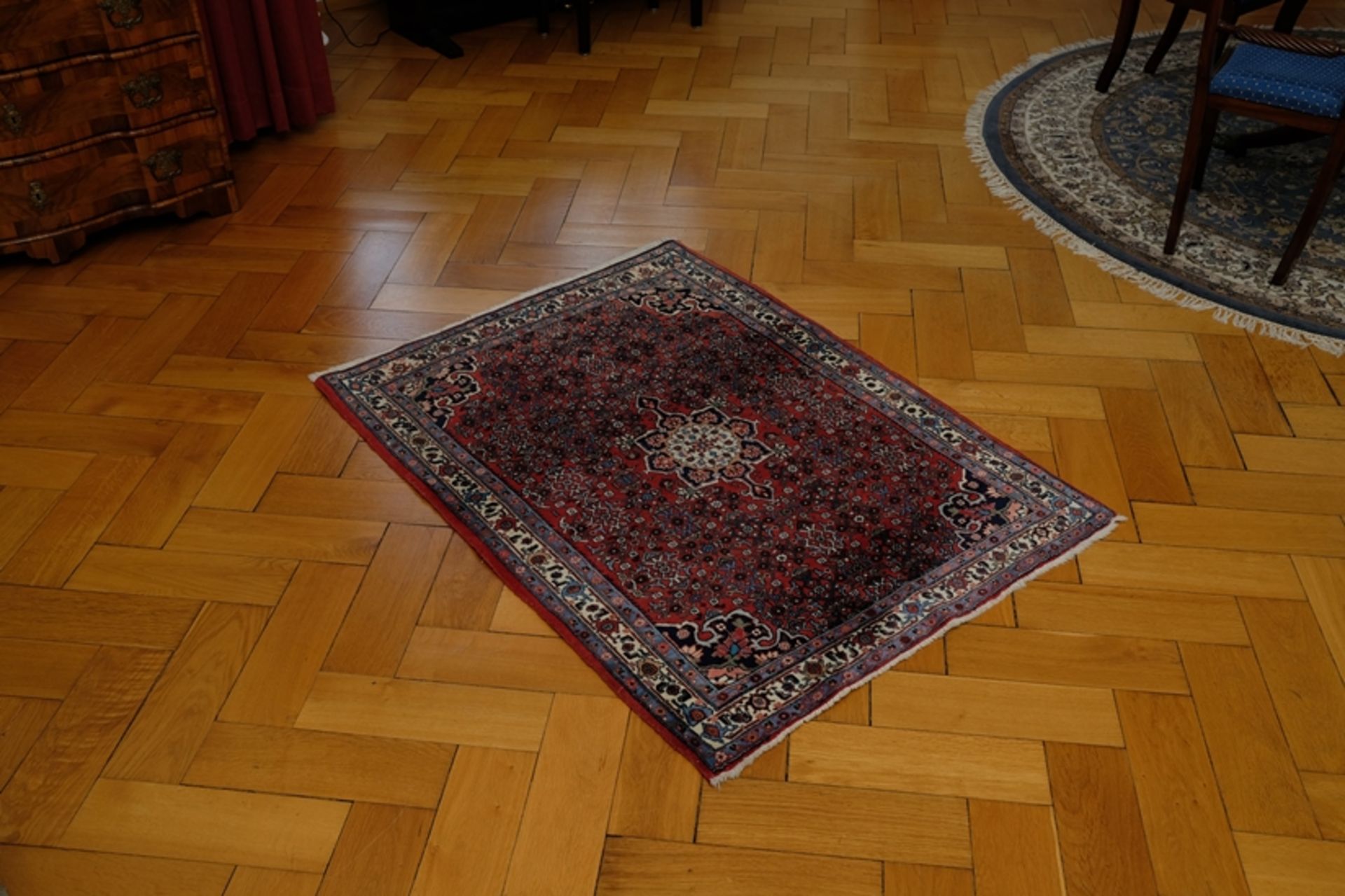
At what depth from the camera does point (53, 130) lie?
284 centimetres

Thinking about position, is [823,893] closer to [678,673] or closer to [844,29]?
[678,673]

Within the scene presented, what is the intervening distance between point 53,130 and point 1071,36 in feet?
10.9

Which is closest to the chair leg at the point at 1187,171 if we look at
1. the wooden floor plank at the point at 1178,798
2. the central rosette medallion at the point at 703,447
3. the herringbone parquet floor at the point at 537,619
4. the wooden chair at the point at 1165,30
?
the herringbone parquet floor at the point at 537,619

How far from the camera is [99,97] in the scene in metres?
2.88

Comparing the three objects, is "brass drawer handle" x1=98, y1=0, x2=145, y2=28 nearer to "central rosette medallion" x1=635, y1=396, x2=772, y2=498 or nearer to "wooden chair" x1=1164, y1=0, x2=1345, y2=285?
"central rosette medallion" x1=635, y1=396, x2=772, y2=498

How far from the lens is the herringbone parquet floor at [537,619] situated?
5.61ft

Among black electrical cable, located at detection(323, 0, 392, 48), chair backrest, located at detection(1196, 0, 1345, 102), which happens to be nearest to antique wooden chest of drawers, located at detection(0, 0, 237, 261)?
black electrical cable, located at detection(323, 0, 392, 48)

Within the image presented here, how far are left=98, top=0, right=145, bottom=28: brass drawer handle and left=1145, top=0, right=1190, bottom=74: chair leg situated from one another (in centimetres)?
304

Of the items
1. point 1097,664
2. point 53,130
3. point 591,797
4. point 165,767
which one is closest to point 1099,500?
point 1097,664

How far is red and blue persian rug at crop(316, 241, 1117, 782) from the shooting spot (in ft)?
6.56

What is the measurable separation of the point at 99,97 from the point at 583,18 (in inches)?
68.0

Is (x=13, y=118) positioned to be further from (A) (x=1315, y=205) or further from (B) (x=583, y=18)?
(A) (x=1315, y=205)

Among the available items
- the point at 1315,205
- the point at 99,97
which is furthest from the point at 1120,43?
the point at 99,97

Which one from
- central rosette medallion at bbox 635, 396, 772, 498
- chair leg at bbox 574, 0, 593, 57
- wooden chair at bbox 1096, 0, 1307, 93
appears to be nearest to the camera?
central rosette medallion at bbox 635, 396, 772, 498
